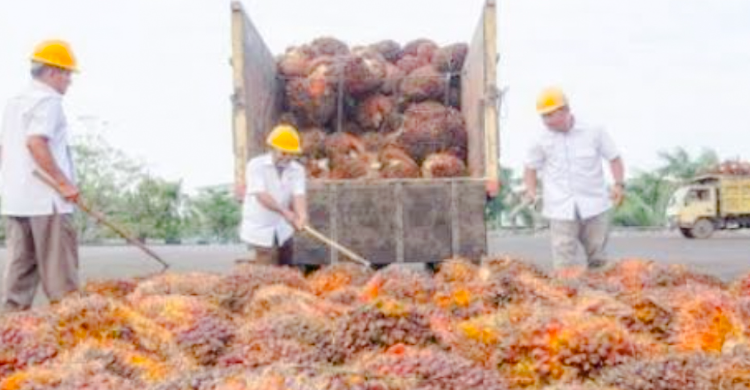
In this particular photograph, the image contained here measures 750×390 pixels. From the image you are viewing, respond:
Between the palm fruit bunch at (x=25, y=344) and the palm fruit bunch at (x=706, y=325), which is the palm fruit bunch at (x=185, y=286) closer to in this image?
the palm fruit bunch at (x=25, y=344)

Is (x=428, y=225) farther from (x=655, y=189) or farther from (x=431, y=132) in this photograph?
(x=655, y=189)

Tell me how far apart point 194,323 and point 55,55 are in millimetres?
3922

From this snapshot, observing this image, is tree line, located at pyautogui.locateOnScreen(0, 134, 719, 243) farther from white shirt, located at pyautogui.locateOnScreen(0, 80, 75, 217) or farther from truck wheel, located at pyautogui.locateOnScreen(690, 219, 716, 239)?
white shirt, located at pyautogui.locateOnScreen(0, 80, 75, 217)

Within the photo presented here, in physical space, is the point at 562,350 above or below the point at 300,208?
below

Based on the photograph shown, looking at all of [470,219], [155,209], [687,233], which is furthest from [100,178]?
[470,219]

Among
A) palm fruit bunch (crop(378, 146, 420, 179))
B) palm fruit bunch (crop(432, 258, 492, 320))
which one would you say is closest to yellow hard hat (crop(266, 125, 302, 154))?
palm fruit bunch (crop(378, 146, 420, 179))

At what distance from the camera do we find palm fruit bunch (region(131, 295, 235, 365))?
3.22 metres

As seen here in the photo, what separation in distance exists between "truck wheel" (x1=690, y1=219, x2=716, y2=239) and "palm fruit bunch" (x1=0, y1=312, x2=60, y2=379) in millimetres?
31264

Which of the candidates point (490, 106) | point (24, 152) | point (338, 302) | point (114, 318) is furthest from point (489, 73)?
point (114, 318)

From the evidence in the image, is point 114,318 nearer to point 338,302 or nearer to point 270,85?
point 338,302

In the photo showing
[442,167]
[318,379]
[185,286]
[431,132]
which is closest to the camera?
[318,379]

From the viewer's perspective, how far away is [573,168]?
889 cm

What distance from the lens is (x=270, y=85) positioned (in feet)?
38.1

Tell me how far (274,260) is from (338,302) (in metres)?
5.66
